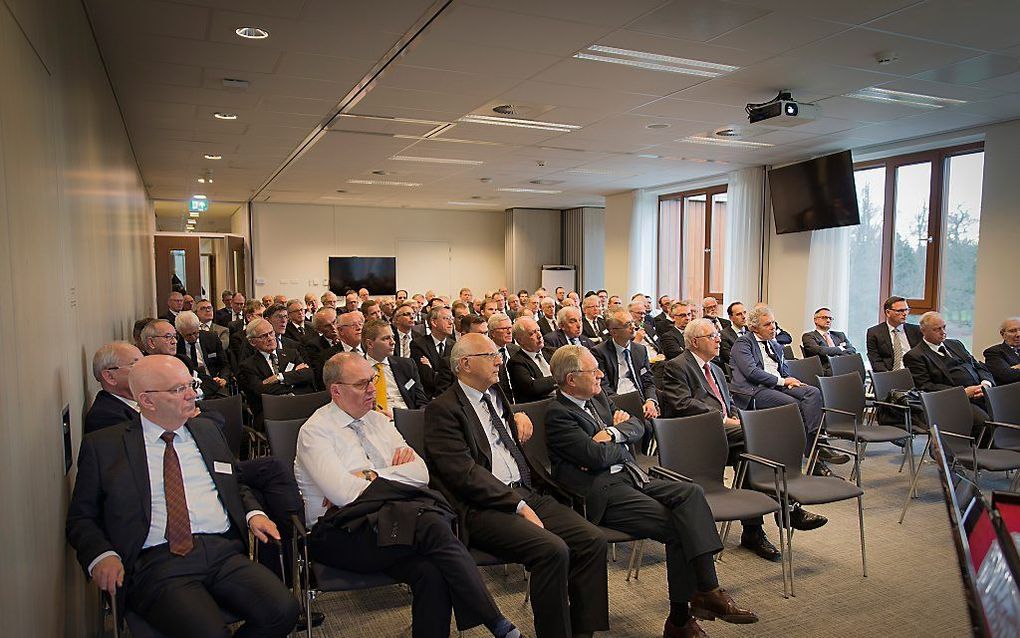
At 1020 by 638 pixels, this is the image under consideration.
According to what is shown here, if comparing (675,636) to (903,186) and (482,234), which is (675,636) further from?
(482,234)

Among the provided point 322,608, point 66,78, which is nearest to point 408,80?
point 66,78

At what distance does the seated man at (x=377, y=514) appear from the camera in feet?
9.20

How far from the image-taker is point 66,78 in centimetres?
341

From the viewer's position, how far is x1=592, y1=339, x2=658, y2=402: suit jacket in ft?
19.1

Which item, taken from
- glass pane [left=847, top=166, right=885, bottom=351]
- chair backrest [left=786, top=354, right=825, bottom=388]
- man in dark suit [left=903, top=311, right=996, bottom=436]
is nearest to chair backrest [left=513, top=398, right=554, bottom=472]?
chair backrest [left=786, top=354, right=825, bottom=388]

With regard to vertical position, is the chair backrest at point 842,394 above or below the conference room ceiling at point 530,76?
below

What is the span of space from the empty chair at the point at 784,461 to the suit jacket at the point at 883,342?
3.90m

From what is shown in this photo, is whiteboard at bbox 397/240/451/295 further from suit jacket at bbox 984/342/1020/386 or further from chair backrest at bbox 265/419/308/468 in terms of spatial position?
chair backrest at bbox 265/419/308/468

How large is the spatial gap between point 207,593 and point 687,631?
6.91 ft

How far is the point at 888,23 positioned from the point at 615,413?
3.23 metres

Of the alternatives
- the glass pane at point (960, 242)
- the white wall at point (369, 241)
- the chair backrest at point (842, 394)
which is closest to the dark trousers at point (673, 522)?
the chair backrest at point (842, 394)

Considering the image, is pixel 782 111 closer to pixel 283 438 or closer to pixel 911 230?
pixel 911 230

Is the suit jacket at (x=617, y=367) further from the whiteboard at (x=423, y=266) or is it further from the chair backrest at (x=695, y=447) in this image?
the whiteboard at (x=423, y=266)

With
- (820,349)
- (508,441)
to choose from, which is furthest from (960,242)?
(508,441)
